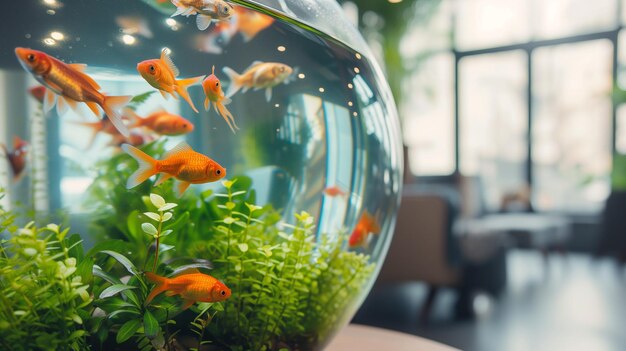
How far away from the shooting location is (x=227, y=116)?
509mm

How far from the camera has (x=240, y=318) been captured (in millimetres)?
541

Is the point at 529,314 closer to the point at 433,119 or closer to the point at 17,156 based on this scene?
the point at 17,156

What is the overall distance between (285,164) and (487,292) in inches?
123

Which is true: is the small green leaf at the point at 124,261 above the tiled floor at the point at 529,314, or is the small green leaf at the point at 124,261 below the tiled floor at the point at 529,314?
above

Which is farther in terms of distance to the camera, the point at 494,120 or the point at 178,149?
the point at 494,120

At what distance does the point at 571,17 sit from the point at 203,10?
6849mm

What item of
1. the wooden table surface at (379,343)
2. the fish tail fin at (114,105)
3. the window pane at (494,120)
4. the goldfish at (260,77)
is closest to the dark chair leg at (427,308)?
the wooden table surface at (379,343)

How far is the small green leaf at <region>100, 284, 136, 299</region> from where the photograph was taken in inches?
17.5

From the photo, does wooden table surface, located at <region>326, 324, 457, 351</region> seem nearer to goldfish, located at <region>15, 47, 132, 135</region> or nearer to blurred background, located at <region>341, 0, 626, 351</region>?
goldfish, located at <region>15, 47, 132, 135</region>

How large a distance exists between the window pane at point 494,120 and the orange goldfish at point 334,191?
6.21 meters

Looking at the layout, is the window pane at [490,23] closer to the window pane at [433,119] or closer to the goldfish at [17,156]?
the window pane at [433,119]

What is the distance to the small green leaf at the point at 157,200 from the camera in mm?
455

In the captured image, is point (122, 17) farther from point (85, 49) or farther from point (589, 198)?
point (589, 198)

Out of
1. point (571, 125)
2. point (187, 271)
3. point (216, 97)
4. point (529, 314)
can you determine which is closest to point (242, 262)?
point (187, 271)
